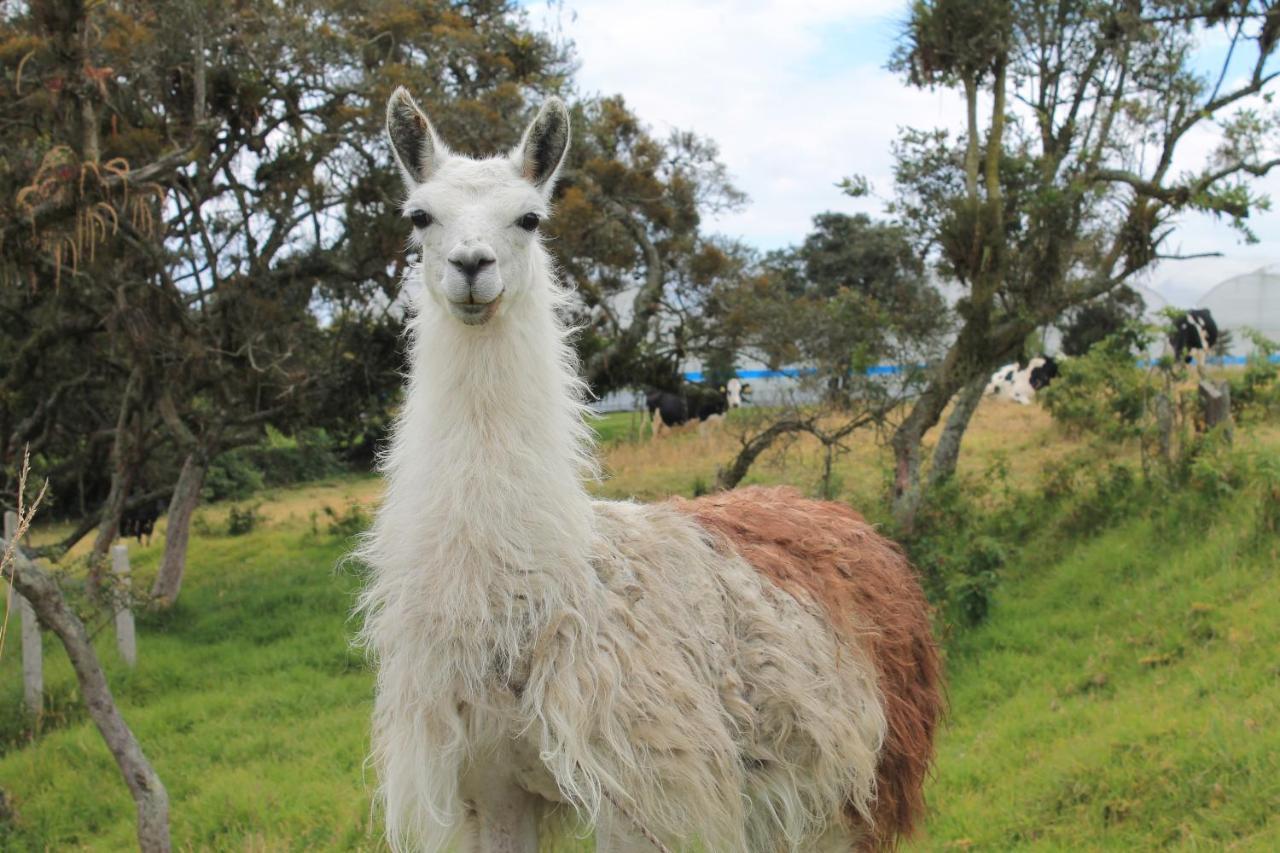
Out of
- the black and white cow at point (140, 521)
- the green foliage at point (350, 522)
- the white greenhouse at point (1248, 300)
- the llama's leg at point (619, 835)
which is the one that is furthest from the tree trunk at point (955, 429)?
the white greenhouse at point (1248, 300)

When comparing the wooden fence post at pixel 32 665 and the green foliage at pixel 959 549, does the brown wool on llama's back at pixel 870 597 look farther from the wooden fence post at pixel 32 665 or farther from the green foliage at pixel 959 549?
the wooden fence post at pixel 32 665

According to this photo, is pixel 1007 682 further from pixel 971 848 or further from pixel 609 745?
pixel 609 745

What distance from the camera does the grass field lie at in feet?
14.8

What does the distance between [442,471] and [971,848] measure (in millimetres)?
3149

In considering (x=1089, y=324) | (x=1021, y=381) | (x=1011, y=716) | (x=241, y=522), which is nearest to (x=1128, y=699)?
(x=1011, y=716)

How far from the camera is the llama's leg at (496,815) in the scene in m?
2.70

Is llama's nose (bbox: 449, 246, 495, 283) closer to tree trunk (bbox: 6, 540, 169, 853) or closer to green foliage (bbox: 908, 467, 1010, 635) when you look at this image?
tree trunk (bbox: 6, 540, 169, 853)

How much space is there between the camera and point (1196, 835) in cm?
409

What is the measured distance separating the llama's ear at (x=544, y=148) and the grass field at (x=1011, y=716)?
1336mm

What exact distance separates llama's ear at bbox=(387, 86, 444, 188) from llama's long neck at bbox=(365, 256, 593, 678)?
421mm

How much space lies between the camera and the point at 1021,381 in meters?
20.0

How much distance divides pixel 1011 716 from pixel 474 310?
4301mm

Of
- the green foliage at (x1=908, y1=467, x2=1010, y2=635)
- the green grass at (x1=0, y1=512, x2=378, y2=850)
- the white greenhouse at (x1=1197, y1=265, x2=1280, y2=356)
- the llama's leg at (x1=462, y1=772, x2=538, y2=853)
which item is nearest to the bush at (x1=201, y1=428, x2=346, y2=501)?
the green grass at (x1=0, y1=512, x2=378, y2=850)

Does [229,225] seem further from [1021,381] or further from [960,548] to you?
[1021,381]
